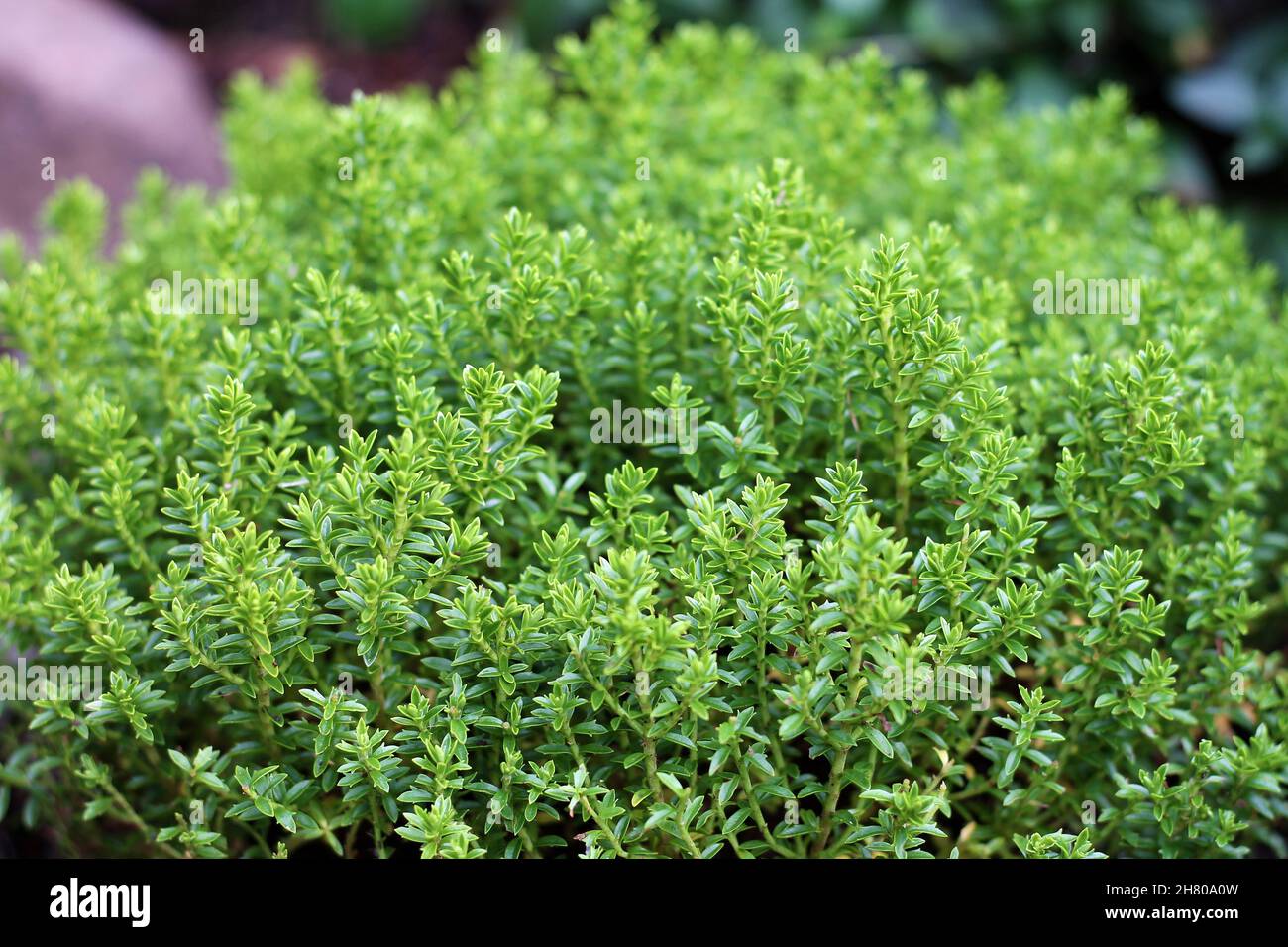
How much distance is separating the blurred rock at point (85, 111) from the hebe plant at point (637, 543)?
6.62ft

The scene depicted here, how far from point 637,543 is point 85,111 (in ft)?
13.2

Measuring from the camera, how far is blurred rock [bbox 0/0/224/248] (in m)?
4.93

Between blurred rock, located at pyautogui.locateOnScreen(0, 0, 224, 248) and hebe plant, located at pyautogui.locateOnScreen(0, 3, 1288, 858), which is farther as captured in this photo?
blurred rock, located at pyautogui.locateOnScreen(0, 0, 224, 248)

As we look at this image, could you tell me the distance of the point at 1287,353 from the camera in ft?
10.3

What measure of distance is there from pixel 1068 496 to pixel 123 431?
207 cm

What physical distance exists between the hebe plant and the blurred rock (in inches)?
79.4

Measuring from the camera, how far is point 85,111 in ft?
16.6

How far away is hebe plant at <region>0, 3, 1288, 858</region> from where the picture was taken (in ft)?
7.28

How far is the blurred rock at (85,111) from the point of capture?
4.93m

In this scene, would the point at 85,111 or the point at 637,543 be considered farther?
the point at 85,111

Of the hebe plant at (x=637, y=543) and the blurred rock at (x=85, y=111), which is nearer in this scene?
the hebe plant at (x=637, y=543)

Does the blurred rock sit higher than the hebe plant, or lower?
higher
